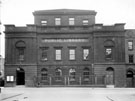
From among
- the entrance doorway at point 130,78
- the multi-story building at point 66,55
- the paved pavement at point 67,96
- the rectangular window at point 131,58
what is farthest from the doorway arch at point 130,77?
the paved pavement at point 67,96

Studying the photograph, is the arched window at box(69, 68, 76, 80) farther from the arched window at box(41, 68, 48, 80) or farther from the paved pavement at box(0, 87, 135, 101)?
the paved pavement at box(0, 87, 135, 101)

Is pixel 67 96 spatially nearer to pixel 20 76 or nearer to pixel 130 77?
pixel 20 76

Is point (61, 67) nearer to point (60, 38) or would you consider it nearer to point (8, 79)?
point (60, 38)

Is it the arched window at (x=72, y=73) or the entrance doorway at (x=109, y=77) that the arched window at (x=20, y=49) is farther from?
the entrance doorway at (x=109, y=77)

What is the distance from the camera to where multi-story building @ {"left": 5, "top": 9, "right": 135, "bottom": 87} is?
46.2m

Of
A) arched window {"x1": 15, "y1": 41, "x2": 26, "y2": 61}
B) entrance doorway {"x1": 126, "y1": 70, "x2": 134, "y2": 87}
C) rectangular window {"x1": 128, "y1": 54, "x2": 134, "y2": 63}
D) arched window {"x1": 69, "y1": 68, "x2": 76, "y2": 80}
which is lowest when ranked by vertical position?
entrance doorway {"x1": 126, "y1": 70, "x2": 134, "y2": 87}

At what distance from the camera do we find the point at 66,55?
47.6 m

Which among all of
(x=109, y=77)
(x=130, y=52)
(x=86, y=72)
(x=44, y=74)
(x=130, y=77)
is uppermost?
(x=130, y=52)

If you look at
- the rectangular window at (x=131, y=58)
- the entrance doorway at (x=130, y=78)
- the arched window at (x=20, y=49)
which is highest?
the arched window at (x=20, y=49)

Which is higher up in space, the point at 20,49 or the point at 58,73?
the point at 20,49

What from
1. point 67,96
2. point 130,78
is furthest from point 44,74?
→ point 67,96

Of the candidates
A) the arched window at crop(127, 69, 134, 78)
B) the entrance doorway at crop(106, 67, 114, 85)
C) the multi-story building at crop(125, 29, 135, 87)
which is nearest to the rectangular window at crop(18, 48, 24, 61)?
the entrance doorway at crop(106, 67, 114, 85)

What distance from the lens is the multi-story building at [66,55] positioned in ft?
152

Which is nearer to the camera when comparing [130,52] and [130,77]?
[130,77]
